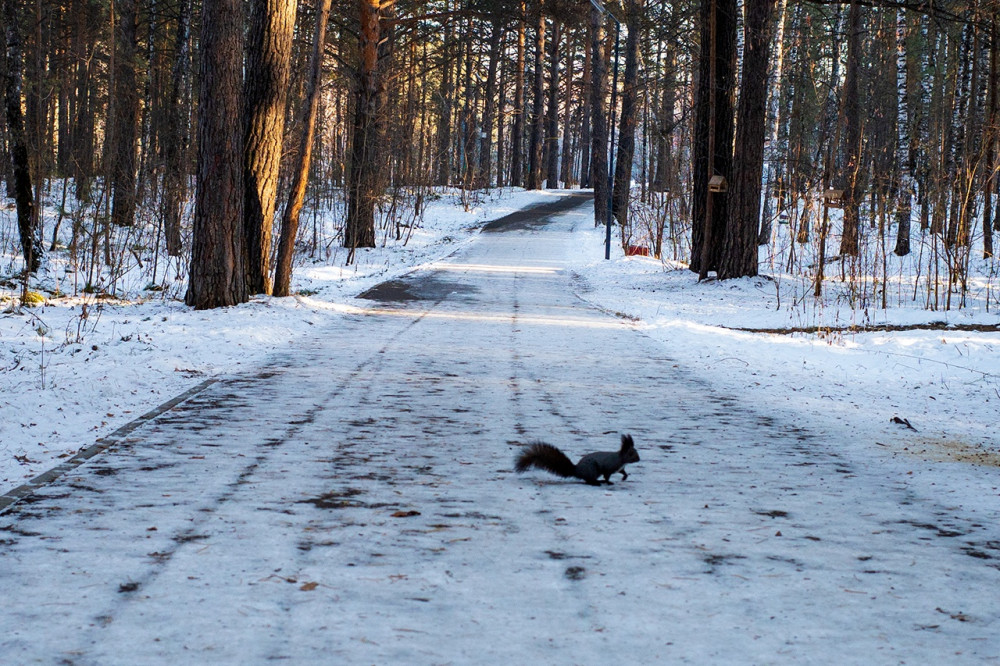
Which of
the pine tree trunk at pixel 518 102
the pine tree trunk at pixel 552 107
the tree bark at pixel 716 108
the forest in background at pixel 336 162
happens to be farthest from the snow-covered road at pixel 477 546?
the pine tree trunk at pixel 552 107

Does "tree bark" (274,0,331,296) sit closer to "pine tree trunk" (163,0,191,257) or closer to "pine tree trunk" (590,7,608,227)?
"pine tree trunk" (163,0,191,257)

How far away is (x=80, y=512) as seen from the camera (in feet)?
15.2

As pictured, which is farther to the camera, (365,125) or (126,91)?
(365,125)

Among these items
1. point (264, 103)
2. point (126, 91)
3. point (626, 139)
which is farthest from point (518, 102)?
point (264, 103)

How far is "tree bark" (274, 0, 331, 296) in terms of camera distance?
15180 mm

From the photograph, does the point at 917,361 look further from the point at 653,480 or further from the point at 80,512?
the point at 80,512

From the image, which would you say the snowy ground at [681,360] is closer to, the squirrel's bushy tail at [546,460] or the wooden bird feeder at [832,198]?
the wooden bird feeder at [832,198]

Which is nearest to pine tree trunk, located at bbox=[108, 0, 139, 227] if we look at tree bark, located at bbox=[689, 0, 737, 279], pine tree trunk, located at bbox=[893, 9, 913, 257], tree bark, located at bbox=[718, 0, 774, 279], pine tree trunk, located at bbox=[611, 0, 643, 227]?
tree bark, located at bbox=[689, 0, 737, 279]

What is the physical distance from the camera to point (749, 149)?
62.5 ft

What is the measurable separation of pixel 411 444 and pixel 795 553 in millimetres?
2904

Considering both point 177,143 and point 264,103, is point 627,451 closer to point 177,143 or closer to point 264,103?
point 264,103

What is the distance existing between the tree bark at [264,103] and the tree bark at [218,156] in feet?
3.61

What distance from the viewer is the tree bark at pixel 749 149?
18750 millimetres

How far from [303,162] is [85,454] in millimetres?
10124
